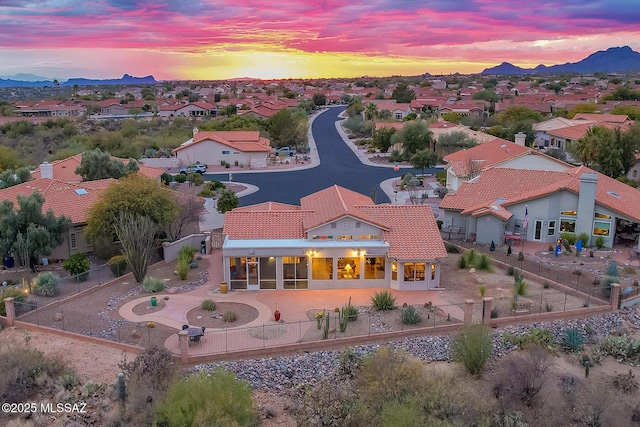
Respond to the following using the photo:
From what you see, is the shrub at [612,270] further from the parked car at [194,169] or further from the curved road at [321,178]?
the parked car at [194,169]

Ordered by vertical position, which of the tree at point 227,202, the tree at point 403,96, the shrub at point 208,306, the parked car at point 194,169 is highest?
the tree at point 403,96

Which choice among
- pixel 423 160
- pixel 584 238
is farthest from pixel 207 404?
pixel 423 160

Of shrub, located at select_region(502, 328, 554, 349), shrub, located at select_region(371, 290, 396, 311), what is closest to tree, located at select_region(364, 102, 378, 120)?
shrub, located at select_region(371, 290, 396, 311)

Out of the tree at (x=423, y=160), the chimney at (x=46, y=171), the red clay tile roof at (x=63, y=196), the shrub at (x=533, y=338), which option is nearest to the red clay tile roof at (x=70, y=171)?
the chimney at (x=46, y=171)

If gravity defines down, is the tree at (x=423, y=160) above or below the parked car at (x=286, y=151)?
above

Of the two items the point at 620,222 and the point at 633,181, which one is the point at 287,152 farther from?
the point at 620,222

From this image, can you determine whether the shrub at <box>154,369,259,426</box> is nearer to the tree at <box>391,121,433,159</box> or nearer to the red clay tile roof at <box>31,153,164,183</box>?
the red clay tile roof at <box>31,153,164,183</box>

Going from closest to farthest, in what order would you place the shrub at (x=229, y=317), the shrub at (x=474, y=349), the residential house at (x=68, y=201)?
the shrub at (x=474, y=349), the shrub at (x=229, y=317), the residential house at (x=68, y=201)
